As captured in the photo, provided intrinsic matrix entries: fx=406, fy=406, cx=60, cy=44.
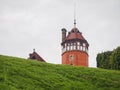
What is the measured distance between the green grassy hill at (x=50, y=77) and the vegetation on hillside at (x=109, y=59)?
11.0 metres

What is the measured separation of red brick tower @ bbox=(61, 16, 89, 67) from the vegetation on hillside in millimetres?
22001

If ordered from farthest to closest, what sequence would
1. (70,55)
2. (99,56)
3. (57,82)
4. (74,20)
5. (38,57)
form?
(74,20) < (70,55) < (38,57) < (99,56) < (57,82)

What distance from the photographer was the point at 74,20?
282 feet

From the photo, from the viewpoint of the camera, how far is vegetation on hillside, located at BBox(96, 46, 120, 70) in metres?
46.1

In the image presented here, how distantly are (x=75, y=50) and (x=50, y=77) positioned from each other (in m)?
46.9

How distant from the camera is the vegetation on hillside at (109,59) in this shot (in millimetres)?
46062

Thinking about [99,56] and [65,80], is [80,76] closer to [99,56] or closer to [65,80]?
[65,80]

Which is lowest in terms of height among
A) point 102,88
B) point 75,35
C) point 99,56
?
point 102,88

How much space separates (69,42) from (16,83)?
51.7 meters

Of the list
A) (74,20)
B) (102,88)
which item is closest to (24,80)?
(102,88)

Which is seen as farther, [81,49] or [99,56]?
[81,49]

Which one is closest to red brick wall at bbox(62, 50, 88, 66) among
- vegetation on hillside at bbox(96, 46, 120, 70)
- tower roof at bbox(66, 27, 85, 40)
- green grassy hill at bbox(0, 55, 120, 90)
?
tower roof at bbox(66, 27, 85, 40)

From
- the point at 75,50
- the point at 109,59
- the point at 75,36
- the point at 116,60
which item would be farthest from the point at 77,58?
the point at 116,60

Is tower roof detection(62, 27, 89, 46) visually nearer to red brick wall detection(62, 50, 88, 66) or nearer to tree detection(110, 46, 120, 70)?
red brick wall detection(62, 50, 88, 66)
